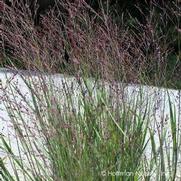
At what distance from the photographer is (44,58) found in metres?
2.35

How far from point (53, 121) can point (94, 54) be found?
0.49 m

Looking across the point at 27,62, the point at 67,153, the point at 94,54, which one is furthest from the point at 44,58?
the point at 67,153

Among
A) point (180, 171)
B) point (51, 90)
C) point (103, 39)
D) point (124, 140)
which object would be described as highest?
point (103, 39)

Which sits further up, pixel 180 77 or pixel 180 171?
pixel 180 77

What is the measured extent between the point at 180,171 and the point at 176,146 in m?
0.17

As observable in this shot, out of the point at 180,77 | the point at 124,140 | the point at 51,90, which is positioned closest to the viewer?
the point at 124,140

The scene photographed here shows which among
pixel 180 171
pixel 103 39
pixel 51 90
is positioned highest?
pixel 103 39

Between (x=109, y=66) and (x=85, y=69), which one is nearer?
(x=109, y=66)

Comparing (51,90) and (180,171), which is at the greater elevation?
(51,90)

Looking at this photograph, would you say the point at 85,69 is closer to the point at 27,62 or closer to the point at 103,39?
the point at 103,39

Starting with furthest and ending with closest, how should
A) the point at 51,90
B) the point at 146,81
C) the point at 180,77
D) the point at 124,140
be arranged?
the point at 146,81, the point at 180,77, the point at 51,90, the point at 124,140

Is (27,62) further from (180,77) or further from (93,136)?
(180,77)

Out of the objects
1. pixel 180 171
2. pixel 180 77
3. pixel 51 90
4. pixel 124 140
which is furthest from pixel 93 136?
pixel 180 77

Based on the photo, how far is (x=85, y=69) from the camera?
2646 millimetres
